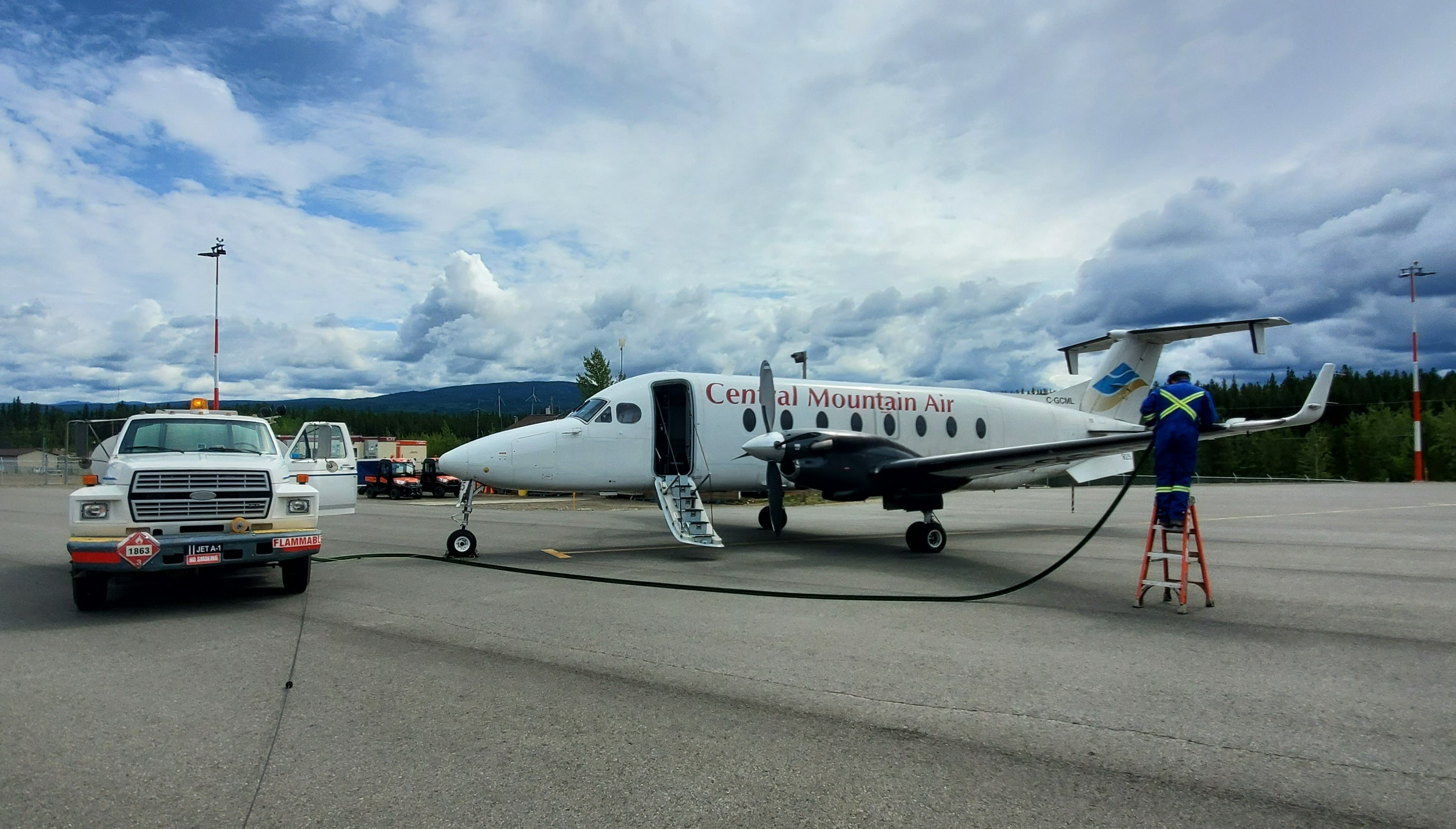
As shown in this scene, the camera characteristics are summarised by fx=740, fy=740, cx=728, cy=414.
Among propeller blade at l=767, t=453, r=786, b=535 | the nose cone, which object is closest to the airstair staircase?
propeller blade at l=767, t=453, r=786, b=535

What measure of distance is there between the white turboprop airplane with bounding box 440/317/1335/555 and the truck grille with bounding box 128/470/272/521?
4176mm

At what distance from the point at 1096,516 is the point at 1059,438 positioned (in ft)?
22.0

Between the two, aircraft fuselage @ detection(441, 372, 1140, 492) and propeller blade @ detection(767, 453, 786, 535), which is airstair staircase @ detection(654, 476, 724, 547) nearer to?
aircraft fuselage @ detection(441, 372, 1140, 492)

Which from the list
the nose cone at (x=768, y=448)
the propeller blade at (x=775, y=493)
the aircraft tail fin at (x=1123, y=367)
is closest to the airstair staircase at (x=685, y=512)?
the propeller blade at (x=775, y=493)

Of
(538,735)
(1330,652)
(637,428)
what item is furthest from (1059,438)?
(538,735)

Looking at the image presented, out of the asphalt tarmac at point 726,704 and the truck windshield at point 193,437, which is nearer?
the asphalt tarmac at point 726,704

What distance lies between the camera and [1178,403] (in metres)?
8.36

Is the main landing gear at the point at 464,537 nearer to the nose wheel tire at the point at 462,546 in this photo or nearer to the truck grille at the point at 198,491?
the nose wheel tire at the point at 462,546

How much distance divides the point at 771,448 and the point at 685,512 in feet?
6.38

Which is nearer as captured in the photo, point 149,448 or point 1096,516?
point 149,448

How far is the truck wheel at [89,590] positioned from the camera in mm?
8086

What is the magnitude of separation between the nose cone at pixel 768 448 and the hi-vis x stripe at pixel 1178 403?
603 cm

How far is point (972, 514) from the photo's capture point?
23.7m

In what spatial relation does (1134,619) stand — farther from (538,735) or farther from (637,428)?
(637,428)
